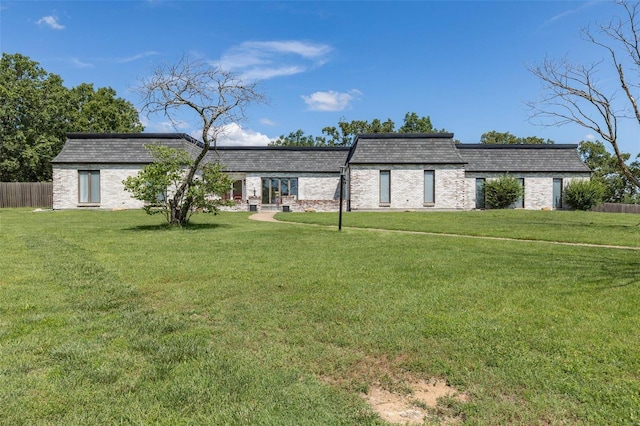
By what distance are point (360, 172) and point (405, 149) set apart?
12.5ft

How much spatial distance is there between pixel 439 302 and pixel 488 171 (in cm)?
2737

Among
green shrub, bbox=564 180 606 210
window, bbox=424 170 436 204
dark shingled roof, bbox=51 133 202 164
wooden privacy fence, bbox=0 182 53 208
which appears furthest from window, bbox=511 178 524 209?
wooden privacy fence, bbox=0 182 53 208

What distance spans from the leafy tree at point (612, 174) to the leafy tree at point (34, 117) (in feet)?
182

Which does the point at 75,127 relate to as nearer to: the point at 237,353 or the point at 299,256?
the point at 299,256

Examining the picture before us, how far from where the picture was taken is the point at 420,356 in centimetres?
380

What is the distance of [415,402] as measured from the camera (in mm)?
3086

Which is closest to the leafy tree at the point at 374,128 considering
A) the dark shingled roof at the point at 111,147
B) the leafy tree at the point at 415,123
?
the leafy tree at the point at 415,123

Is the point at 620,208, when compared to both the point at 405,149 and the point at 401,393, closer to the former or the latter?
the point at 405,149

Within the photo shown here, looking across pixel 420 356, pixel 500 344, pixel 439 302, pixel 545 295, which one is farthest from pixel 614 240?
pixel 420 356

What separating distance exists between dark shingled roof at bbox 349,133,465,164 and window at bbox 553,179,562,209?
8.23 metres

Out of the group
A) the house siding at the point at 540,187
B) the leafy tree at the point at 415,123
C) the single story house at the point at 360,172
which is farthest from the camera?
the leafy tree at the point at 415,123

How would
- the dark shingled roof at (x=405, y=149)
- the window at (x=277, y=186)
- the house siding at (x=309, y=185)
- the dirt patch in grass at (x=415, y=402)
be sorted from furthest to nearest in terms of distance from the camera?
1. the window at (x=277, y=186)
2. the house siding at (x=309, y=185)
3. the dark shingled roof at (x=405, y=149)
4. the dirt patch in grass at (x=415, y=402)

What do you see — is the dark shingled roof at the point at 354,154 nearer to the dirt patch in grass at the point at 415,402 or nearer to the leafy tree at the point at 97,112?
the leafy tree at the point at 97,112

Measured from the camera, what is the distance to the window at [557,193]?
2978 centimetres
